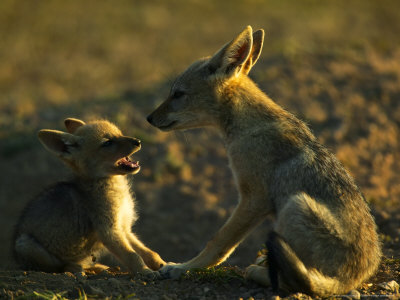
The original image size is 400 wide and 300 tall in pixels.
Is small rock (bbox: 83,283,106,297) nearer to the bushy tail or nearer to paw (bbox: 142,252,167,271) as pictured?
paw (bbox: 142,252,167,271)

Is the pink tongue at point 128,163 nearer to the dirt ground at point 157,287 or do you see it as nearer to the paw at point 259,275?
the dirt ground at point 157,287

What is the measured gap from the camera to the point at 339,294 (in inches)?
198

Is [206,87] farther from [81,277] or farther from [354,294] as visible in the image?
[354,294]

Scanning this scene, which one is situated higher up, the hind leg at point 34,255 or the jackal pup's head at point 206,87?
the jackal pup's head at point 206,87

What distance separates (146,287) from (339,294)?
6.07 feet

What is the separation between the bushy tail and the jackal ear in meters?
3.04

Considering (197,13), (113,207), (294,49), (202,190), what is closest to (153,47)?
(197,13)

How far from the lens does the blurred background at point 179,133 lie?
30.9 feet

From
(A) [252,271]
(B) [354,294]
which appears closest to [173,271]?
(A) [252,271]

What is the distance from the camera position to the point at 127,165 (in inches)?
260

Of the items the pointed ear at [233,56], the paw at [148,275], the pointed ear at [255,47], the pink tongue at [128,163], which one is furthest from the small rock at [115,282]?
the pointed ear at [255,47]

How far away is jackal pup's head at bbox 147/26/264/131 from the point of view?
6.03 m

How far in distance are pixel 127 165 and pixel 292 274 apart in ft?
8.78

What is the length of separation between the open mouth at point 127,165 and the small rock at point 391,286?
2.98 metres
